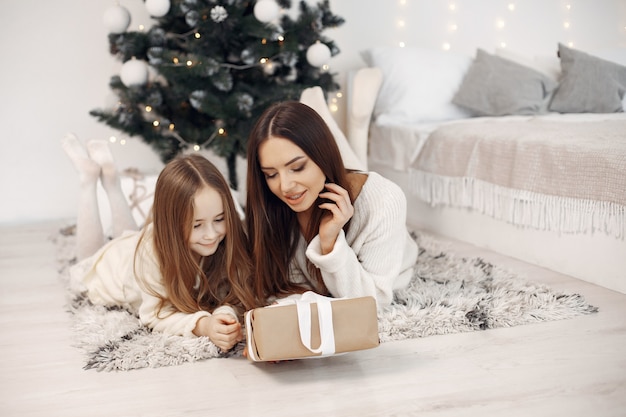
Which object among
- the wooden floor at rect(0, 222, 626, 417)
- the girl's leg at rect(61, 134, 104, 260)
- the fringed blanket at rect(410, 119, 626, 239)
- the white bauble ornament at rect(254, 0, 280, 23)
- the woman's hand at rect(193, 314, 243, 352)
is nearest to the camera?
the wooden floor at rect(0, 222, 626, 417)

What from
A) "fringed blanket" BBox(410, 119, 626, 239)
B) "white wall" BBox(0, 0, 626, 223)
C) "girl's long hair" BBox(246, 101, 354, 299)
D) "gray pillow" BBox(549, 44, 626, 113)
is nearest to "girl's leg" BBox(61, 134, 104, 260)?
"girl's long hair" BBox(246, 101, 354, 299)

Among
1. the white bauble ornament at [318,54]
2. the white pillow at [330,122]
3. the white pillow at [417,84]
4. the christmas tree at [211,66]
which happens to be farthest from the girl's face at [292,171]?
the white pillow at [417,84]

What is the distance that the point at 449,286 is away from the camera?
1976 millimetres

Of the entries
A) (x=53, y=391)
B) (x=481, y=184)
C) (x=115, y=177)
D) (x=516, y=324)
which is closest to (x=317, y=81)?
(x=481, y=184)

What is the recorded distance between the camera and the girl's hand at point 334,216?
1.55 m

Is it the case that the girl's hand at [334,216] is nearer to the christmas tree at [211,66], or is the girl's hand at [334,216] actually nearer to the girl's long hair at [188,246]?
the girl's long hair at [188,246]

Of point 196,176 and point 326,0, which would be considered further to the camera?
point 326,0

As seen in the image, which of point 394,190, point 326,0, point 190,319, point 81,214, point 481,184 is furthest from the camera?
point 326,0

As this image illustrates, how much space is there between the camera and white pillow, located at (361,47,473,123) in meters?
3.41

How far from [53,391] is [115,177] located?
1.12 metres

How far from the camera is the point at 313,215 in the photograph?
5.59 ft

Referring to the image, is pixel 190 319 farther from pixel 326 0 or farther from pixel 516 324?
pixel 326 0

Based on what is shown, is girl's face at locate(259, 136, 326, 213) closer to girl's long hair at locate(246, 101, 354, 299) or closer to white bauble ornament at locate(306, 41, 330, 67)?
girl's long hair at locate(246, 101, 354, 299)

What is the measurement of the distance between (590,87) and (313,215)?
2.12 m
